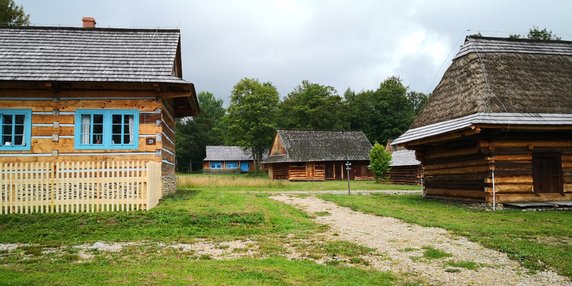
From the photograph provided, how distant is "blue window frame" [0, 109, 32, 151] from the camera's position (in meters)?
13.8

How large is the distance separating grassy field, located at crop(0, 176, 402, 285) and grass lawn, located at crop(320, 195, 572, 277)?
269 cm

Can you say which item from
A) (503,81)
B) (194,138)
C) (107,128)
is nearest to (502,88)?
(503,81)

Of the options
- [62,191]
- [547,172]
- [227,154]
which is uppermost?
[227,154]

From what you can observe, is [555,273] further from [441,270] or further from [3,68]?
[3,68]

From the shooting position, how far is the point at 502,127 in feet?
43.4

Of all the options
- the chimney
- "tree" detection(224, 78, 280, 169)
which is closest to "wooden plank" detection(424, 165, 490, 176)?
the chimney

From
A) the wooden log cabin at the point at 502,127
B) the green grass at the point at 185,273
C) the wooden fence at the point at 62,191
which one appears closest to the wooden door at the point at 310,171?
the wooden log cabin at the point at 502,127

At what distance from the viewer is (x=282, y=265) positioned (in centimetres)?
599

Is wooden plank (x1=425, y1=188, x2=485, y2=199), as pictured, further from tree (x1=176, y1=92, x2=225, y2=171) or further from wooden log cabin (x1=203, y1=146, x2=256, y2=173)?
tree (x1=176, y1=92, x2=225, y2=171)

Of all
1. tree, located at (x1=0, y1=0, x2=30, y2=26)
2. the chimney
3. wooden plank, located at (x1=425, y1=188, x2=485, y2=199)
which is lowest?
wooden plank, located at (x1=425, y1=188, x2=485, y2=199)

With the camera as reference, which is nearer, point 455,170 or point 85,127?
point 85,127

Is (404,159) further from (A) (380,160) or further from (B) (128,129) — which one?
(B) (128,129)

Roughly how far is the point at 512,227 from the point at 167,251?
7.91m

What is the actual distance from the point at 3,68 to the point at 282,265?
43.3ft
